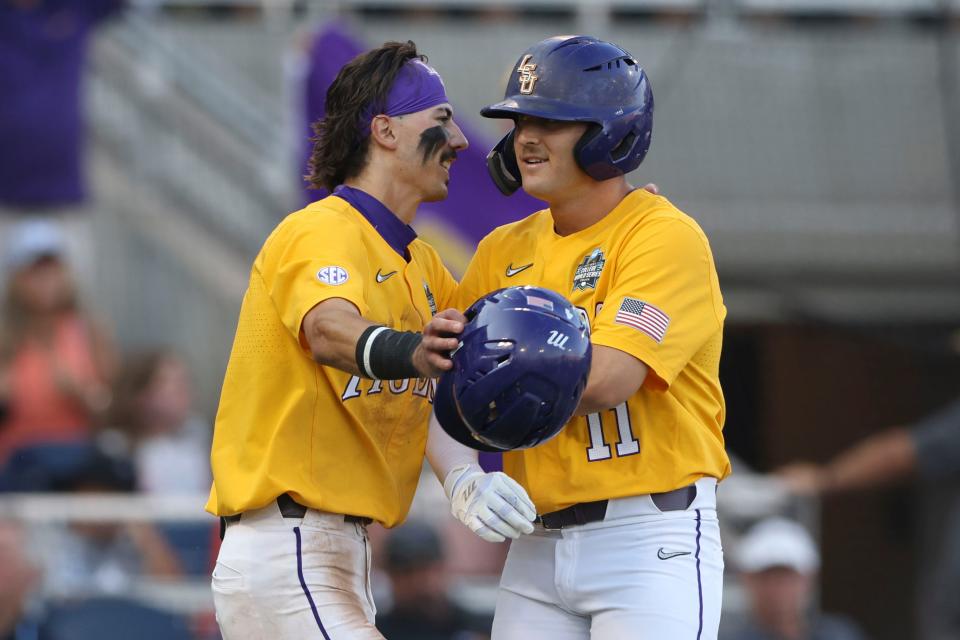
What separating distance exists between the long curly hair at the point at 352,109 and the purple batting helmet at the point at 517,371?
0.96m

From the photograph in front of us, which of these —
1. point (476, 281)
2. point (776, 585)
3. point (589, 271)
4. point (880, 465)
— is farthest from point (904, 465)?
point (589, 271)

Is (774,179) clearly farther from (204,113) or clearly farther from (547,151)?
(547,151)

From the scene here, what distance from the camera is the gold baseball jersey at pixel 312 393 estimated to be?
4.55m

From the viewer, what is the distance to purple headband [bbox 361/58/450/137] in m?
4.95

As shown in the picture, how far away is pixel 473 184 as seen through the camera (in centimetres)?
849

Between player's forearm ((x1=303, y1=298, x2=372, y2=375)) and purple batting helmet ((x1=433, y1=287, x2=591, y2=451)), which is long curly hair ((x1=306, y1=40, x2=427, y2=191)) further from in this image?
purple batting helmet ((x1=433, y1=287, x2=591, y2=451))

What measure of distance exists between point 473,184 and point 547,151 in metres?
3.75

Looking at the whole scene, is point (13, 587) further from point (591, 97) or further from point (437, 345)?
point (591, 97)

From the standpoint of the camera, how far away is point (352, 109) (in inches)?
196

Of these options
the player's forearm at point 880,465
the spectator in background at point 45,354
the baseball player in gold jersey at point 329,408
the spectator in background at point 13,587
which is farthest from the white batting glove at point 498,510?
the spectator in background at point 45,354

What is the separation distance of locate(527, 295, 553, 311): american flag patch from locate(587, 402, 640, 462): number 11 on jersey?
480 mm

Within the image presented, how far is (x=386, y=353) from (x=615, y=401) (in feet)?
2.07

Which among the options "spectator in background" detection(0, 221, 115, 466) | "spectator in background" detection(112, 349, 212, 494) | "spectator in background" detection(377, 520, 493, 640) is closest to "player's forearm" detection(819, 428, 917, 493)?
"spectator in background" detection(377, 520, 493, 640)

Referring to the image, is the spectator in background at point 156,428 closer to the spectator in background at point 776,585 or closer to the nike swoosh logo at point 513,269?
the spectator in background at point 776,585
